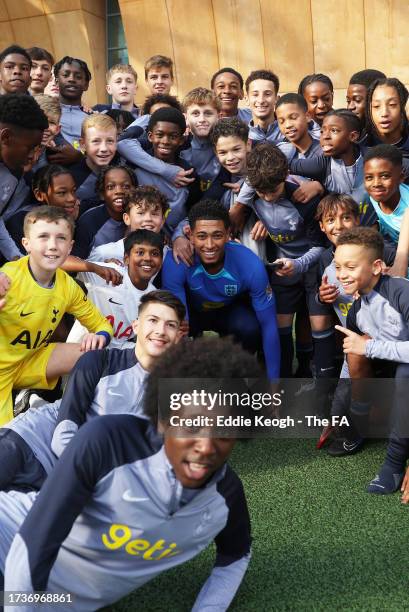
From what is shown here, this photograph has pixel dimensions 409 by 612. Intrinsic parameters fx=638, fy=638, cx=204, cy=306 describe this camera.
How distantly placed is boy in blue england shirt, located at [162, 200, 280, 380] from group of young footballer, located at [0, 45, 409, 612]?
0.04ft

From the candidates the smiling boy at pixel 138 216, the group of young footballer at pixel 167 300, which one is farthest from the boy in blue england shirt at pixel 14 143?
the smiling boy at pixel 138 216

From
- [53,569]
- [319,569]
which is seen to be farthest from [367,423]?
[53,569]

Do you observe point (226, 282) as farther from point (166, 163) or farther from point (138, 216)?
point (166, 163)

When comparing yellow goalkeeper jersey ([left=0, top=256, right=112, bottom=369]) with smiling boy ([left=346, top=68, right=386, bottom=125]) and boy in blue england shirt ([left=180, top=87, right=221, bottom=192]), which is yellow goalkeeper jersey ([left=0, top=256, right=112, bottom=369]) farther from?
smiling boy ([left=346, top=68, right=386, bottom=125])

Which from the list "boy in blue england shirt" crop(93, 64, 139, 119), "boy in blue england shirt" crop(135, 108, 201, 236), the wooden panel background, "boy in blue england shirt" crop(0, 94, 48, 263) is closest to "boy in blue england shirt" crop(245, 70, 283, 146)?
"boy in blue england shirt" crop(135, 108, 201, 236)

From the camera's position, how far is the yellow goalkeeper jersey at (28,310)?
11.0 ft

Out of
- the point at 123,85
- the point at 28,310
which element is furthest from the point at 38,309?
the point at 123,85

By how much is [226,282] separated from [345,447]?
1223 millimetres

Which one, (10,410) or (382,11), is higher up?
(382,11)

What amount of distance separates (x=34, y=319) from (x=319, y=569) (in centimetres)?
189

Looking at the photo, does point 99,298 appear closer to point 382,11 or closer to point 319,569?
point 319,569

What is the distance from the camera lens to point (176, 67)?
13812 mm

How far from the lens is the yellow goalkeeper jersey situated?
3365 millimetres

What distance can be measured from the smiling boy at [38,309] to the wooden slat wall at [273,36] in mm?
10516
